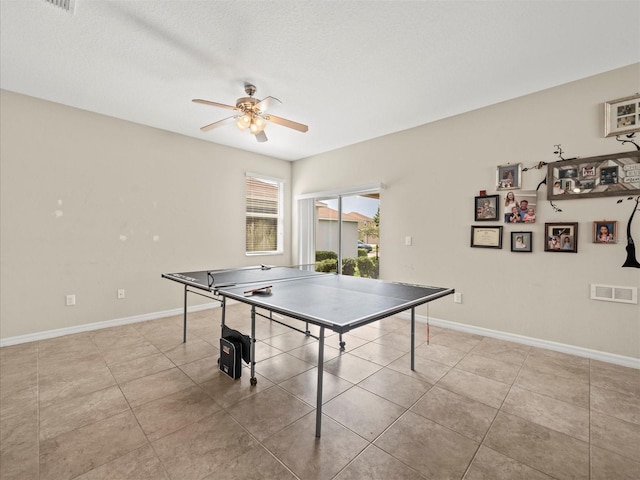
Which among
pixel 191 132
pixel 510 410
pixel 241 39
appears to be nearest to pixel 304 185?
pixel 191 132

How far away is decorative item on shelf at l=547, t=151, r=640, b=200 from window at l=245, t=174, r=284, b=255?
14.1 ft

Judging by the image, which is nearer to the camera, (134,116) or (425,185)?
(134,116)

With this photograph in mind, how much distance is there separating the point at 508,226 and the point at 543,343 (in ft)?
4.25

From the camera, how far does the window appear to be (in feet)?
17.5

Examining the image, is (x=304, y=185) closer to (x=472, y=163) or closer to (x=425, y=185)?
(x=425, y=185)

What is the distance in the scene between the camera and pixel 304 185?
18.6ft

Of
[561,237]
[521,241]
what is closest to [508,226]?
[521,241]

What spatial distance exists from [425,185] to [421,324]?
1.90m

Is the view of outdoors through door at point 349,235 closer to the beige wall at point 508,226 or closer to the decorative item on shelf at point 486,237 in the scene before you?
the beige wall at point 508,226

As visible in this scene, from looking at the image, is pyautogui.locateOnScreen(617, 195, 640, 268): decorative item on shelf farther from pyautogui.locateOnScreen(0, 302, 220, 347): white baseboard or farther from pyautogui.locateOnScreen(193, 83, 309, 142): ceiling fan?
pyautogui.locateOnScreen(0, 302, 220, 347): white baseboard

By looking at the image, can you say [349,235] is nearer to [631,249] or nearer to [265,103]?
[265,103]

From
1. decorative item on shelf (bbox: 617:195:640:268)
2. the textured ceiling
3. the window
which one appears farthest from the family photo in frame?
the window

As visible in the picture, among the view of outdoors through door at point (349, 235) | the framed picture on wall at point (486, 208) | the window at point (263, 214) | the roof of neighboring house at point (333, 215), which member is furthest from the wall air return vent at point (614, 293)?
the window at point (263, 214)

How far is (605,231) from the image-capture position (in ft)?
8.83
